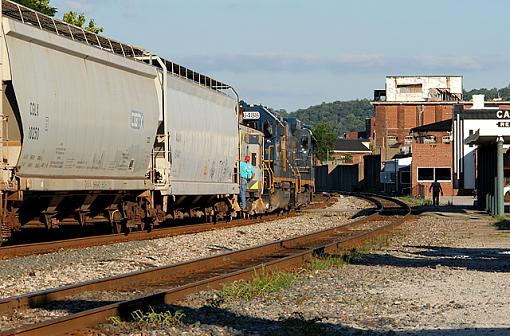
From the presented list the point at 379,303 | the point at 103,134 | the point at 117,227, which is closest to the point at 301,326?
the point at 379,303

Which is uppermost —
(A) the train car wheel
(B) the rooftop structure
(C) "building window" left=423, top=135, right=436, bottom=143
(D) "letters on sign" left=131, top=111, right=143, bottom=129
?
(B) the rooftop structure

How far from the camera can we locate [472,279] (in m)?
13.4

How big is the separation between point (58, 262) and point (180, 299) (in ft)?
15.7

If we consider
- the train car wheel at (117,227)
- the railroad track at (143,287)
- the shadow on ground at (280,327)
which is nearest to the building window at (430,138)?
the train car wheel at (117,227)

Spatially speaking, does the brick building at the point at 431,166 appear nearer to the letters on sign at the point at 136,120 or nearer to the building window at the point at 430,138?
the building window at the point at 430,138

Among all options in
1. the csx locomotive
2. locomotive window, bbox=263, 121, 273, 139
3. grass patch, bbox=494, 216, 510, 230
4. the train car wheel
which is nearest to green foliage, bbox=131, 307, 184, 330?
the csx locomotive

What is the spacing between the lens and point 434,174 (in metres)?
69.3

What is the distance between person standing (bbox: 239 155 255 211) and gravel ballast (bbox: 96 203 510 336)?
1230 centimetres

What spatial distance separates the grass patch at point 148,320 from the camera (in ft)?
28.5

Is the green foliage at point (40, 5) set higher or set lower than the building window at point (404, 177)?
higher

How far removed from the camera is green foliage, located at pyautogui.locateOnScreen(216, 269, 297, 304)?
1094 cm

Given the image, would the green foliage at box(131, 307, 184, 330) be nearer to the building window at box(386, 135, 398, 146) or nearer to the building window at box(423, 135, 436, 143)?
the building window at box(423, 135, 436, 143)

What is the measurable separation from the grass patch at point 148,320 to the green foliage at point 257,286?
4.85 feet

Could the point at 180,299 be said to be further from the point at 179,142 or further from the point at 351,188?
the point at 351,188
